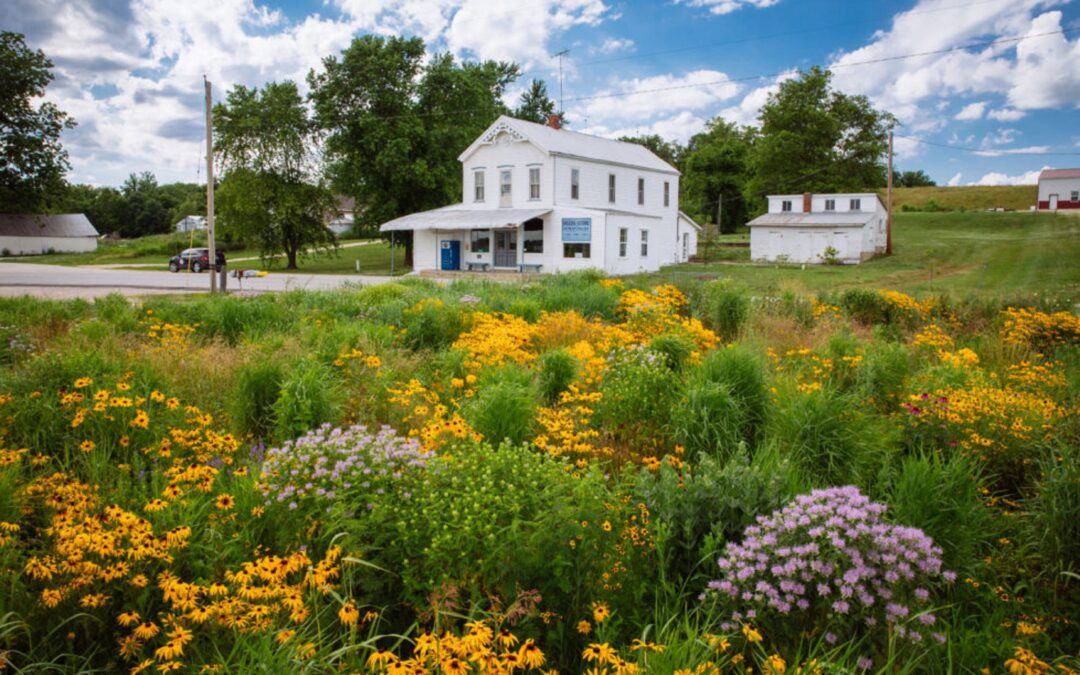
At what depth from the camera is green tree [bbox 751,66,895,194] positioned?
59969 millimetres

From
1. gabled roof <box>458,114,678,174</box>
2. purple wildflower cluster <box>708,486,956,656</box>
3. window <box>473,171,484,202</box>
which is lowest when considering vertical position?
purple wildflower cluster <box>708,486,956,656</box>

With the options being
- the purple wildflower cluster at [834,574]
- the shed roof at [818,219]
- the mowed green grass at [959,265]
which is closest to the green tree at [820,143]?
the mowed green grass at [959,265]

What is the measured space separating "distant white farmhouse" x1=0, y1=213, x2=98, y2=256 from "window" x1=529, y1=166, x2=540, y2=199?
181ft

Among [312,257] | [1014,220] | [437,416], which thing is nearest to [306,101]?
[312,257]

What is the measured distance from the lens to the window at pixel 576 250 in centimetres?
3406

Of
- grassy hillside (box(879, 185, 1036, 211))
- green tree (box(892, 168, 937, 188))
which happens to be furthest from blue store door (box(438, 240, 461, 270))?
green tree (box(892, 168, 937, 188))

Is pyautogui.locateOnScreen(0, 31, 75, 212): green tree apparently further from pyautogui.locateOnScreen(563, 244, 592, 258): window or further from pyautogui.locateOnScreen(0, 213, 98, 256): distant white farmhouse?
pyautogui.locateOnScreen(0, 213, 98, 256): distant white farmhouse

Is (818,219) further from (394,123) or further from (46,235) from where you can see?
(46,235)

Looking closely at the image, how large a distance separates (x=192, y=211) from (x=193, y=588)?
332 feet

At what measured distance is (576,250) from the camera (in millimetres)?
34375

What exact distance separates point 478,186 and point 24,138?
865 inches

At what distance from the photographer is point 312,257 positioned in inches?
1837

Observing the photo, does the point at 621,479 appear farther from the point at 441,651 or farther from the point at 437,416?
the point at 441,651

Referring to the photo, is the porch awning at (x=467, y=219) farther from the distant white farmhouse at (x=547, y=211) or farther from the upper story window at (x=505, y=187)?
the upper story window at (x=505, y=187)
